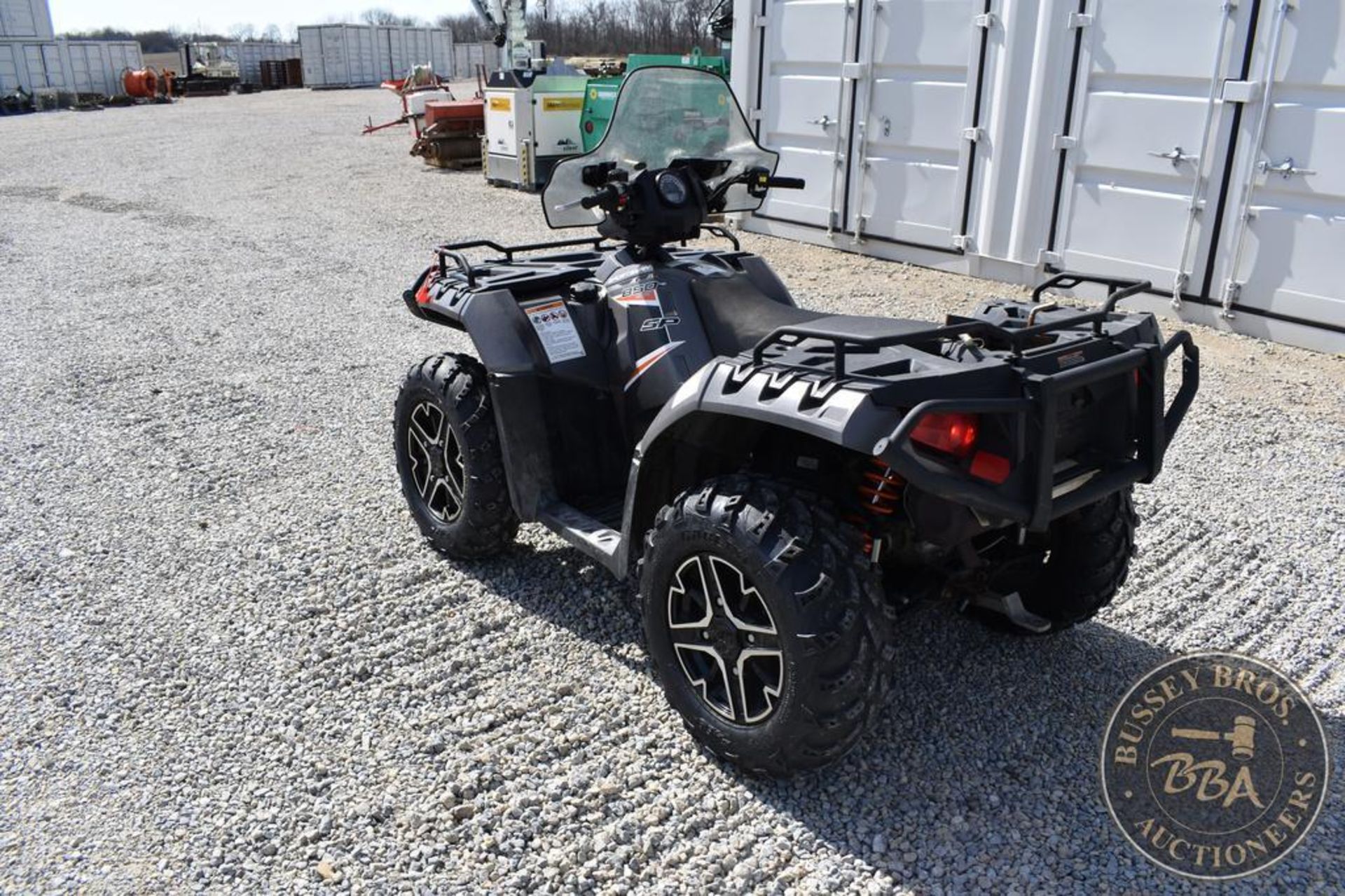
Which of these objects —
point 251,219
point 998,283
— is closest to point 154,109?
point 251,219

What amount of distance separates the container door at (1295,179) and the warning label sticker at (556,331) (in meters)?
5.45

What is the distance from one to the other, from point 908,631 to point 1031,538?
0.60 metres

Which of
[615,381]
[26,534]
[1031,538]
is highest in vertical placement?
[615,381]

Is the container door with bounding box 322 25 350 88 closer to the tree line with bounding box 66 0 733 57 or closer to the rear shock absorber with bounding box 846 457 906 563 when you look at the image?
the tree line with bounding box 66 0 733 57

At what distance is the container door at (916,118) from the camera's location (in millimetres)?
8688

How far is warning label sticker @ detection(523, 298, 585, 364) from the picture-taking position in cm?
370

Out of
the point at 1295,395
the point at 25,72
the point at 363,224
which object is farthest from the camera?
the point at 25,72

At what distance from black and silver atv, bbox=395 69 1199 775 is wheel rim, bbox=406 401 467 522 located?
1 cm

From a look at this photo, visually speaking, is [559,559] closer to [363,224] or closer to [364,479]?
[364,479]

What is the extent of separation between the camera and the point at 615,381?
3721 mm

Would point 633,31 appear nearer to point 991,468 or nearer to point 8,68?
point 8,68

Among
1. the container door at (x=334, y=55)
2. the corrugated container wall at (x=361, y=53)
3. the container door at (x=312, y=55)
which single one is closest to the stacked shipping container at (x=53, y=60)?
the container door at (x=312, y=55)

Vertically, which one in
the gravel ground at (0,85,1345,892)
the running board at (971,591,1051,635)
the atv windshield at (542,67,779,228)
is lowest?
the gravel ground at (0,85,1345,892)

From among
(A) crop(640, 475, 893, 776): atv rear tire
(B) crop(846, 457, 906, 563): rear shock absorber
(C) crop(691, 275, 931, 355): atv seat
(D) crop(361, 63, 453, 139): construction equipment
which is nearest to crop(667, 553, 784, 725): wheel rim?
(A) crop(640, 475, 893, 776): atv rear tire
